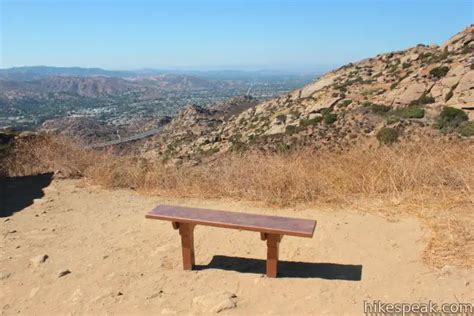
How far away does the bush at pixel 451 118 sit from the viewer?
18.5 m

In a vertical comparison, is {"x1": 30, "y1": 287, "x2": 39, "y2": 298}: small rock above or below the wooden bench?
below

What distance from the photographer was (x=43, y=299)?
355 cm

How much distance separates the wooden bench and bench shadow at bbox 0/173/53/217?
3.34m

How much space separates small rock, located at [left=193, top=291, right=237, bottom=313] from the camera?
3.20 meters

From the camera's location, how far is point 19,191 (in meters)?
7.10

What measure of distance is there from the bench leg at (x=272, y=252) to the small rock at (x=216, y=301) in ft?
1.46

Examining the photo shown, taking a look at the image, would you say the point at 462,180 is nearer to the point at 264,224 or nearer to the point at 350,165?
the point at 350,165

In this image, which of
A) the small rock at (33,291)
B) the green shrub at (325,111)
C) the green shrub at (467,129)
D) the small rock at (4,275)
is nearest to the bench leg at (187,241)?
the small rock at (33,291)

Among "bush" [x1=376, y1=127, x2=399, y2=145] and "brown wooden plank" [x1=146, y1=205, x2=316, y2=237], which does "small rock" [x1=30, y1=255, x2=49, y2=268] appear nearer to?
"brown wooden plank" [x1=146, y1=205, x2=316, y2=237]

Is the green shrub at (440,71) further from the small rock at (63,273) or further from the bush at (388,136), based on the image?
the small rock at (63,273)

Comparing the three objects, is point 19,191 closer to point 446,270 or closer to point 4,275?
point 4,275

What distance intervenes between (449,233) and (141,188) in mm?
4614

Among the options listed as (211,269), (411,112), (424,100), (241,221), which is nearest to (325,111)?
(424,100)

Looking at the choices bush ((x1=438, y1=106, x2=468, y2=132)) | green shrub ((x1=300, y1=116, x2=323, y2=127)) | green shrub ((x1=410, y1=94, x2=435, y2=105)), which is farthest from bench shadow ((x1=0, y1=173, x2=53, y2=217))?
green shrub ((x1=410, y1=94, x2=435, y2=105))
